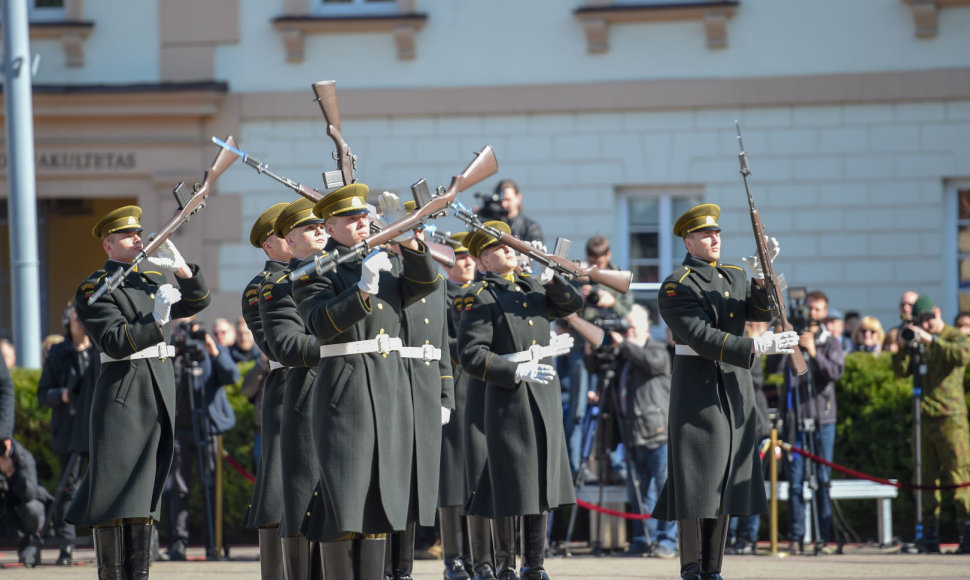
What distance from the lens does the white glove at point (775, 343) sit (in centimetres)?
732

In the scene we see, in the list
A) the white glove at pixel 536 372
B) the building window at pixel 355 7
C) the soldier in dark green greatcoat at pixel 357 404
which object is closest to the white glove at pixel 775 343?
the white glove at pixel 536 372

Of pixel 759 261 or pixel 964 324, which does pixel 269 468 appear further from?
pixel 964 324

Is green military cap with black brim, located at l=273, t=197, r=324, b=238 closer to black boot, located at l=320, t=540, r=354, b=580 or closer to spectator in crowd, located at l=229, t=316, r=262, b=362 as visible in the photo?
black boot, located at l=320, t=540, r=354, b=580

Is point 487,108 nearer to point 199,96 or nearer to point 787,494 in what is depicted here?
point 199,96

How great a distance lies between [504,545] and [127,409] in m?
2.03

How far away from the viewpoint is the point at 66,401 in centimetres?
1086

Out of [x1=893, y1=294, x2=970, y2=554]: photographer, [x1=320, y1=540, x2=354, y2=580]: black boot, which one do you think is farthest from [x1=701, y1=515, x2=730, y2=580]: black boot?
[x1=893, y1=294, x2=970, y2=554]: photographer

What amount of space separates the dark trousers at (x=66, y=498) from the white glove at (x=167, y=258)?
329 centimetres

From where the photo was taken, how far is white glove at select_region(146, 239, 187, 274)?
7824 mm

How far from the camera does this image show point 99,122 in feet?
50.7

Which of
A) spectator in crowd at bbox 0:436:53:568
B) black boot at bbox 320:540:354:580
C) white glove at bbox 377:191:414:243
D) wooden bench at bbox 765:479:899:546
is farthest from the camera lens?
wooden bench at bbox 765:479:899:546

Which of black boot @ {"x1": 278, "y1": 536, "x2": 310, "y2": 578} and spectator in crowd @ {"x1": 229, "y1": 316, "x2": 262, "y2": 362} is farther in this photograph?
spectator in crowd @ {"x1": 229, "y1": 316, "x2": 262, "y2": 362}

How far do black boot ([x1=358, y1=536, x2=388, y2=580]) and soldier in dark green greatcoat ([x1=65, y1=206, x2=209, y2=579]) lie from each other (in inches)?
67.9

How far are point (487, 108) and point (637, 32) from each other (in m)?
1.58
